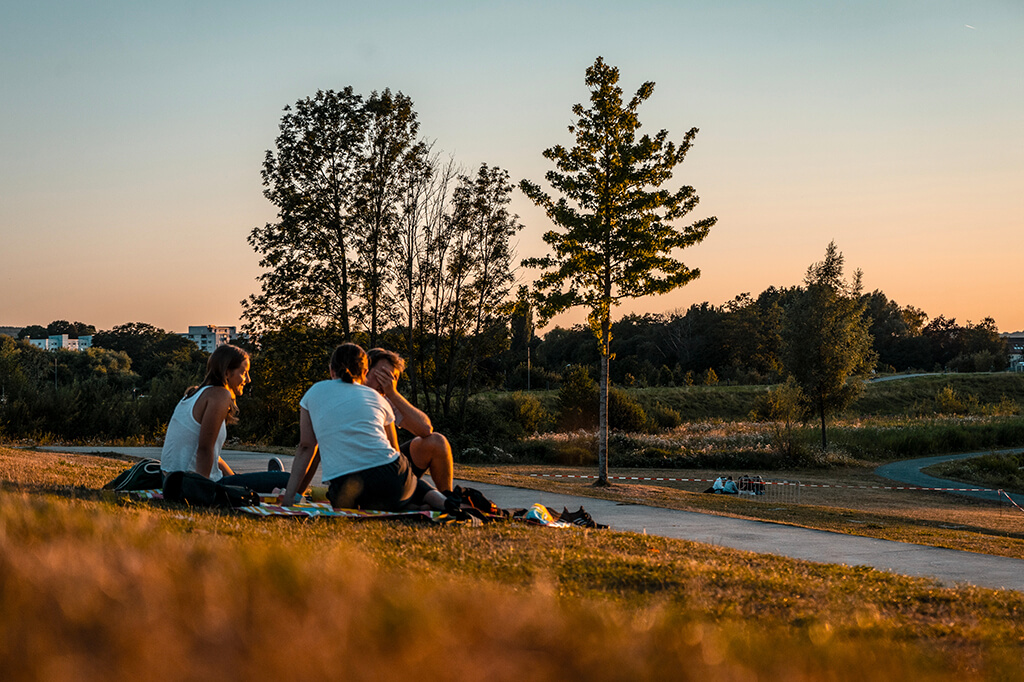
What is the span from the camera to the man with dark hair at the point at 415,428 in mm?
7094

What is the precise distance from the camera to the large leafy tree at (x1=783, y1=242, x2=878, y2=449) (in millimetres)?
34438

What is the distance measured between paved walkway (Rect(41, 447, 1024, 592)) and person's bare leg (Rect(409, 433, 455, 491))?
7.56 ft

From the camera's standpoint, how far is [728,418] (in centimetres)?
5591

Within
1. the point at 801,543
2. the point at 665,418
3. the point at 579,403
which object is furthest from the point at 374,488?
the point at 665,418

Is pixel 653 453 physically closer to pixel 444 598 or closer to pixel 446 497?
pixel 446 497

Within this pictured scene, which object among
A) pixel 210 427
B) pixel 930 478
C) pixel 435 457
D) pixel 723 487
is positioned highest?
pixel 210 427

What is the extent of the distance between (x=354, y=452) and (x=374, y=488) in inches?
12.5

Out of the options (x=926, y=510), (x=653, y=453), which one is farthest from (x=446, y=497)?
(x=653, y=453)

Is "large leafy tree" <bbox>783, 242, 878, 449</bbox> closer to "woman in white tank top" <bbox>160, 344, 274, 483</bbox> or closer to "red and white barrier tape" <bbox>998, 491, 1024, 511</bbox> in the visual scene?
"red and white barrier tape" <bbox>998, 491, 1024, 511</bbox>

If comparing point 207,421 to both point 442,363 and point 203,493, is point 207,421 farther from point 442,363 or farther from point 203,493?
point 442,363

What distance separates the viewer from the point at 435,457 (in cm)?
716

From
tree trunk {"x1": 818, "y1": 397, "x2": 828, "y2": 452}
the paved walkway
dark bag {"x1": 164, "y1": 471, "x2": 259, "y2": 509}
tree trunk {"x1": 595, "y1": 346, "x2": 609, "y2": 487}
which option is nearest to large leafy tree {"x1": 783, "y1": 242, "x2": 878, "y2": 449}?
tree trunk {"x1": 818, "y1": 397, "x2": 828, "y2": 452}

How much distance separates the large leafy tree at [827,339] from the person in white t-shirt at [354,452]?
3079 cm

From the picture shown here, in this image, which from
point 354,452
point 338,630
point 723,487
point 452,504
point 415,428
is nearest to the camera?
point 338,630
